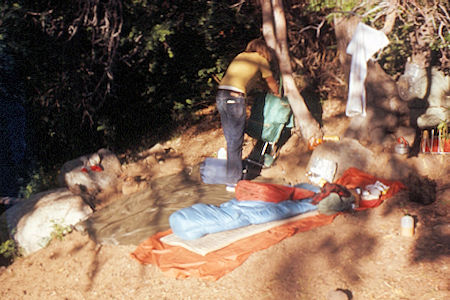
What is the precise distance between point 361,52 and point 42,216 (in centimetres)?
417

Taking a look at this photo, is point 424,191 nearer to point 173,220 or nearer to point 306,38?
point 173,220

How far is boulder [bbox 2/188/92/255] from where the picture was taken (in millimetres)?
5035

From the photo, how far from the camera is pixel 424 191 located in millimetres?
4781

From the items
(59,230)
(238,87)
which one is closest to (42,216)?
(59,230)

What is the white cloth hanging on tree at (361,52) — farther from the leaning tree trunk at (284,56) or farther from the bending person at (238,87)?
the leaning tree trunk at (284,56)

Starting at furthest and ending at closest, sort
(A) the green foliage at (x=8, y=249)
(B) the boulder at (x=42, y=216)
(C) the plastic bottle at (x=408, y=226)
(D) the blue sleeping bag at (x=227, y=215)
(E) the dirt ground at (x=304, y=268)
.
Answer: (B) the boulder at (x=42, y=216) < (A) the green foliage at (x=8, y=249) < (D) the blue sleeping bag at (x=227, y=215) < (C) the plastic bottle at (x=408, y=226) < (E) the dirt ground at (x=304, y=268)

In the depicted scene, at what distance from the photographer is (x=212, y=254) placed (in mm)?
4125

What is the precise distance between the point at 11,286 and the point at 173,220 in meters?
1.69

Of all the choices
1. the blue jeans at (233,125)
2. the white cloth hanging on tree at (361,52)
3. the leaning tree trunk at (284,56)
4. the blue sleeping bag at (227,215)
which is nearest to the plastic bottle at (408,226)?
the blue sleeping bag at (227,215)

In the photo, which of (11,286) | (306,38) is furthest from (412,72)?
(11,286)

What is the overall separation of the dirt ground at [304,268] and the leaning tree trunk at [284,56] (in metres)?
1.79

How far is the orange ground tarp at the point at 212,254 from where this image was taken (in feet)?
12.9

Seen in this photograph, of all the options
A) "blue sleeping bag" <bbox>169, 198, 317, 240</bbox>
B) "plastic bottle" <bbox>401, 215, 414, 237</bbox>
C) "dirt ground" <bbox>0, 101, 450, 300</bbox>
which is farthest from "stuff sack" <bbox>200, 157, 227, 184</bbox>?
"plastic bottle" <bbox>401, 215, 414, 237</bbox>

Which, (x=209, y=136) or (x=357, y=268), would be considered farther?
(x=209, y=136)
